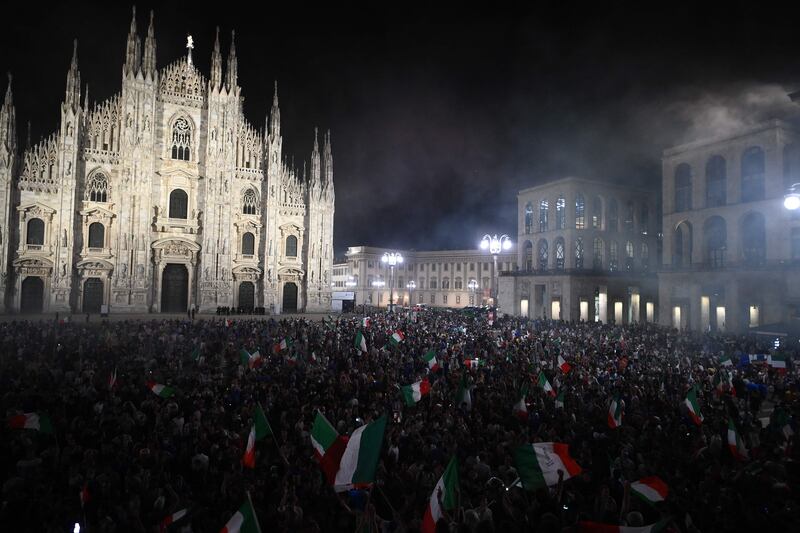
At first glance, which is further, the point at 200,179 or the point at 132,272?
the point at 200,179

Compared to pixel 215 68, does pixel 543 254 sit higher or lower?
lower

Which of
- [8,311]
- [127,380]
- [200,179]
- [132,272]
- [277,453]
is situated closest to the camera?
[277,453]

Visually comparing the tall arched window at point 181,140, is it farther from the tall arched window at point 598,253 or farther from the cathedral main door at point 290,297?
the tall arched window at point 598,253

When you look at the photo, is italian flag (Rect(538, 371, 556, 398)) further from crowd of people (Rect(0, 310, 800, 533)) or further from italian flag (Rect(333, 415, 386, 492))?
italian flag (Rect(333, 415, 386, 492))

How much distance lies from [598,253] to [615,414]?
152 feet

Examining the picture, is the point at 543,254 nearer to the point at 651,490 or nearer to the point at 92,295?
the point at 92,295

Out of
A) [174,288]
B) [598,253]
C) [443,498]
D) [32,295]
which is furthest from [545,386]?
[598,253]

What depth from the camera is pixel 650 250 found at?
57.9 meters

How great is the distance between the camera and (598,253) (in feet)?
178

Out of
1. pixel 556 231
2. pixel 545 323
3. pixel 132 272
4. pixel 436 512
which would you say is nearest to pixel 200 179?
pixel 132 272

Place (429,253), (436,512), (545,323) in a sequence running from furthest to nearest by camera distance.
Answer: (429,253), (545,323), (436,512)

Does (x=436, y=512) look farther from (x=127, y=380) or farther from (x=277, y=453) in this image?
(x=127, y=380)

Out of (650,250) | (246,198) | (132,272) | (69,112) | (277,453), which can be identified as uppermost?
(69,112)

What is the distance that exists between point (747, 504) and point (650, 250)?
56.7 m
